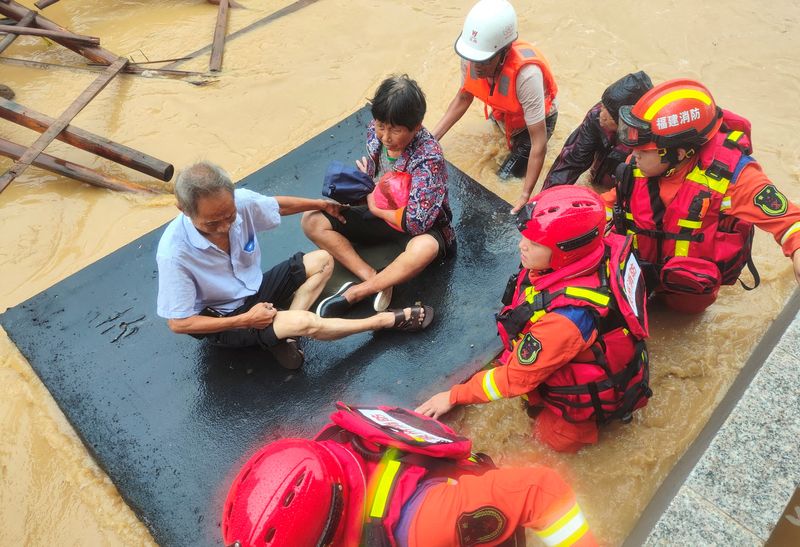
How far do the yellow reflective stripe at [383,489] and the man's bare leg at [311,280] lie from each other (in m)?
1.44

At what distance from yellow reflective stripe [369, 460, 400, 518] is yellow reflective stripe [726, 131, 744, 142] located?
7.02 feet

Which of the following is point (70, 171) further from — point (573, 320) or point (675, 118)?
point (675, 118)

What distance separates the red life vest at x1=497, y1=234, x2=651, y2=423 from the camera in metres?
2.24

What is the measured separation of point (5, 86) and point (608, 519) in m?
6.39

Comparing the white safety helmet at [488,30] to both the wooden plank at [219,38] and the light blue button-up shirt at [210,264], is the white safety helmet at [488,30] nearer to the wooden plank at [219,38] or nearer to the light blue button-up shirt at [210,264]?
the light blue button-up shirt at [210,264]

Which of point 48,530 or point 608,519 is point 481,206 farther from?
point 48,530

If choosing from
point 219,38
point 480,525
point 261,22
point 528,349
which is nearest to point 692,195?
point 528,349

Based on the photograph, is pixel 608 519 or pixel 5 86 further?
pixel 5 86

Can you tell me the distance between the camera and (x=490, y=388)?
7.88ft

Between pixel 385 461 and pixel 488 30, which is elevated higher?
pixel 488 30

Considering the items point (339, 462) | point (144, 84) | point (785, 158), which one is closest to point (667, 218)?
point (339, 462)

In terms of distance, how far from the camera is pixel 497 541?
1784mm

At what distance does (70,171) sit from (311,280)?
2727 mm

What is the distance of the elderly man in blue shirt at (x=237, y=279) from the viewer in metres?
2.36
